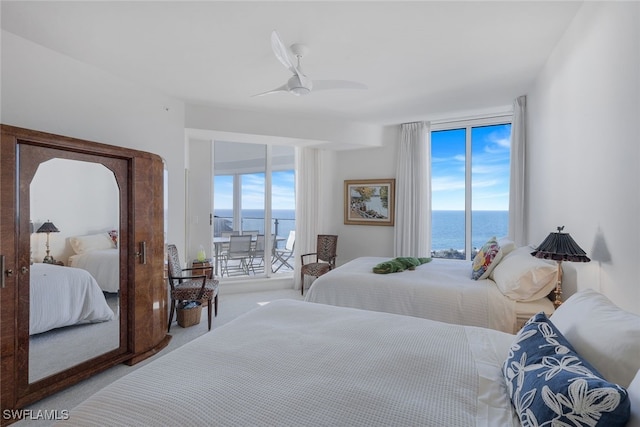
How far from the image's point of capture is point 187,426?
93 centimetres

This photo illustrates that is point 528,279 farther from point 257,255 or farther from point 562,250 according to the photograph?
point 257,255

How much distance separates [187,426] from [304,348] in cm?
59

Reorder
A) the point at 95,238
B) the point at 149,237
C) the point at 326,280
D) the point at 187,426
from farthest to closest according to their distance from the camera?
the point at 326,280 < the point at 149,237 < the point at 95,238 < the point at 187,426

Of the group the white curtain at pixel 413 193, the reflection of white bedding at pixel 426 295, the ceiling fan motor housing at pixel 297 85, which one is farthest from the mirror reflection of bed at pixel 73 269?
the white curtain at pixel 413 193

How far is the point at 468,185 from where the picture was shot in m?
4.64

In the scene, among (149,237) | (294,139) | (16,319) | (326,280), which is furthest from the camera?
(294,139)

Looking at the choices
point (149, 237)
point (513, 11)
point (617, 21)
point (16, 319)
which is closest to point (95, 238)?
point (149, 237)

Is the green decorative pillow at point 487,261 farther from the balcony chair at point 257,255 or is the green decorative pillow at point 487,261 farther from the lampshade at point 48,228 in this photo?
the lampshade at point 48,228

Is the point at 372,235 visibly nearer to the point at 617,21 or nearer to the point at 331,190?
the point at 331,190

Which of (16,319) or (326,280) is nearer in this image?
(16,319)

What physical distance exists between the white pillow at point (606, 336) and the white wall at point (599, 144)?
47 cm

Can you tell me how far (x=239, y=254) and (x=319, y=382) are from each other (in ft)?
13.0

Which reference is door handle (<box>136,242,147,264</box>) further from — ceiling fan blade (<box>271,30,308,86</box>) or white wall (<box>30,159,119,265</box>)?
ceiling fan blade (<box>271,30,308,86</box>)

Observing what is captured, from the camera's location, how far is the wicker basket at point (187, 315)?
11.4 feet
